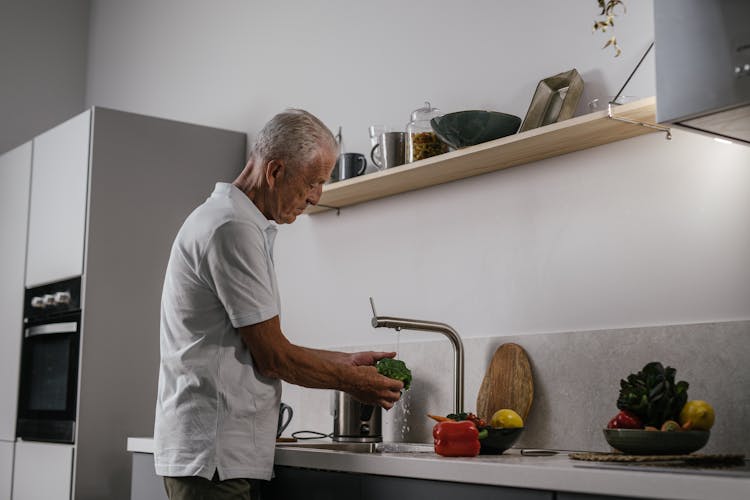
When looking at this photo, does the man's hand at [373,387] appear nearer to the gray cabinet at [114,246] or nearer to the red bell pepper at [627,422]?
the red bell pepper at [627,422]

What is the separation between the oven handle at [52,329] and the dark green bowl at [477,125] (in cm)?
161

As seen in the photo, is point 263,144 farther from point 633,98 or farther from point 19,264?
point 19,264

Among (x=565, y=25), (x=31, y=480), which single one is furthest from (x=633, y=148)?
(x=31, y=480)

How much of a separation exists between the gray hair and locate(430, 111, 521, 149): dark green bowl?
1.37 feet

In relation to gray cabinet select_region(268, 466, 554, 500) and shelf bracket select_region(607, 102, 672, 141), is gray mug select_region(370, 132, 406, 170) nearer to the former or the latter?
shelf bracket select_region(607, 102, 672, 141)

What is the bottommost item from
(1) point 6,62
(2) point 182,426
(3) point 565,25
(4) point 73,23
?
(2) point 182,426

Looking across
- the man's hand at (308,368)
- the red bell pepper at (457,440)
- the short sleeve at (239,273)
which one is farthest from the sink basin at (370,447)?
the short sleeve at (239,273)

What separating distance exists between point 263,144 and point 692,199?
101 cm

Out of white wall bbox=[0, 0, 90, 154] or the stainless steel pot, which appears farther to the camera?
white wall bbox=[0, 0, 90, 154]

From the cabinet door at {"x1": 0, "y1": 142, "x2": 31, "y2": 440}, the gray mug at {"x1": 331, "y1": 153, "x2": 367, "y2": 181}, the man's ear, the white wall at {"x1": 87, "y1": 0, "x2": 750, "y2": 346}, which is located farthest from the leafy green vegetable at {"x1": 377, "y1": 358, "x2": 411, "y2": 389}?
the cabinet door at {"x1": 0, "y1": 142, "x2": 31, "y2": 440}

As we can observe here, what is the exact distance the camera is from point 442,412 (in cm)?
257

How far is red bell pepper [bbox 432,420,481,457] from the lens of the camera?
6.33ft

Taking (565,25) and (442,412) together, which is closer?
(565,25)

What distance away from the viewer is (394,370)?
2.20m
